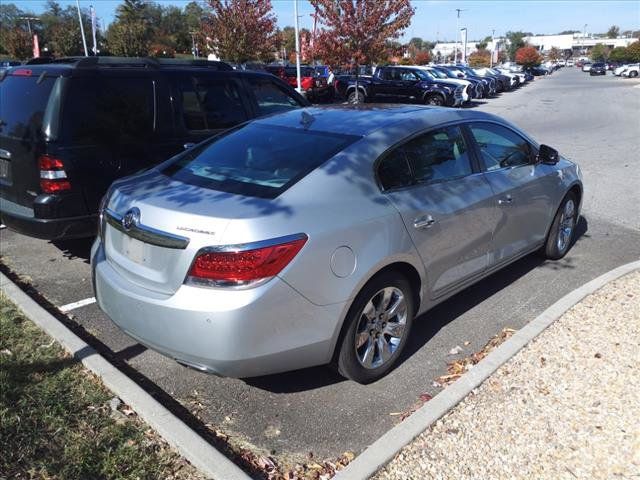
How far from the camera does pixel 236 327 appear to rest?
9.31 ft

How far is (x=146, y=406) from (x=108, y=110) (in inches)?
120

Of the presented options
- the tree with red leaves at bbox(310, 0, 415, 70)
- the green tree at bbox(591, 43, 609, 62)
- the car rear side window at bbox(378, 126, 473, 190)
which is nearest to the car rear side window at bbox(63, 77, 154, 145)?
the car rear side window at bbox(378, 126, 473, 190)

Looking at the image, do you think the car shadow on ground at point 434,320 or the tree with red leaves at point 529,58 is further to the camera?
the tree with red leaves at point 529,58

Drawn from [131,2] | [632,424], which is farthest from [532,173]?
[131,2]

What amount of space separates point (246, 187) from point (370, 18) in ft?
84.3

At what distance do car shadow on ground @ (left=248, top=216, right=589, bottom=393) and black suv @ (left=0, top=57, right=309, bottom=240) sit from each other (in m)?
2.41

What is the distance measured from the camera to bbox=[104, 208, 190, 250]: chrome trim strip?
2953 millimetres

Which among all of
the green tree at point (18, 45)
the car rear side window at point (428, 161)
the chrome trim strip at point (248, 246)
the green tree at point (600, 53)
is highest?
the green tree at point (600, 53)

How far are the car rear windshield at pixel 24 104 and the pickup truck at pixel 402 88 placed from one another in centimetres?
2008

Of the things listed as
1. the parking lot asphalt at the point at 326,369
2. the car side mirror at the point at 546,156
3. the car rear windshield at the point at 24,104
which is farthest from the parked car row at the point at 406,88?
the car rear windshield at the point at 24,104

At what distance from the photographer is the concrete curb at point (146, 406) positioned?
8.86 feet

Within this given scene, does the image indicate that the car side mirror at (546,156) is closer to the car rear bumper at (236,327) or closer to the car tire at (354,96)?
the car rear bumper at (236,327)

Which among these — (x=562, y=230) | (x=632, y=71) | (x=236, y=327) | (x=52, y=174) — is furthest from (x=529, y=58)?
(x=236, y=327)

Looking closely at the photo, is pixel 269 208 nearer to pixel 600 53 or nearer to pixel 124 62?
pixel 124 62
